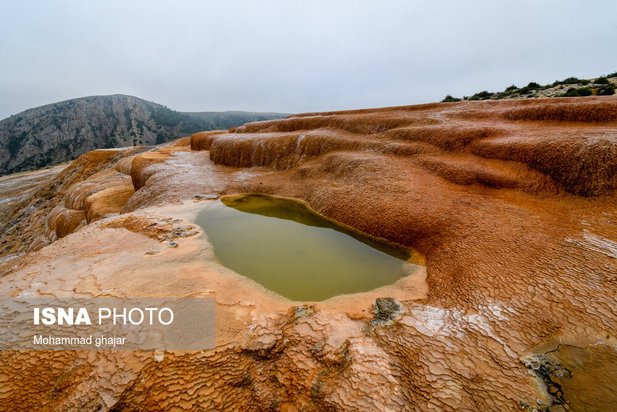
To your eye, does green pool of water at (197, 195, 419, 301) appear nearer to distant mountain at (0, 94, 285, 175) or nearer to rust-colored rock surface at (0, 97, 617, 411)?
rust-colored rock surface at (0, 97, 617, 411)

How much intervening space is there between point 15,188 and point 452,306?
49.8 m

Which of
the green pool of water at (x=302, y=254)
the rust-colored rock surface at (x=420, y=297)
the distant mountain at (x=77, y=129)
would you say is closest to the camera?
the rust-colored rock surface at (x=420, y=297)

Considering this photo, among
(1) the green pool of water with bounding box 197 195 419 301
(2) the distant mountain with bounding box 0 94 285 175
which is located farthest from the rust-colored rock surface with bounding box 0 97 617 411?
(2) the distant mountain with bounding box 0 94 285 175

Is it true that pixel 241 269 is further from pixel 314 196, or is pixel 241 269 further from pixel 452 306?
pixel 314 196

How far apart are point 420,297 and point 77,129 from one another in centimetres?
10226

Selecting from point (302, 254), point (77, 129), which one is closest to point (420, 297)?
point (302, 254)

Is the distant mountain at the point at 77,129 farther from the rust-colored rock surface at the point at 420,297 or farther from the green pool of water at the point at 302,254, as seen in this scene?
the rust-colored rock surface at the point at 420,297

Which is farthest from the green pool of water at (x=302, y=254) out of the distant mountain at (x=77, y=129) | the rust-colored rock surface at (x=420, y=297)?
the distant mountain at (x=77, y=129)

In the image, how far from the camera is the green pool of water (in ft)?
15.1

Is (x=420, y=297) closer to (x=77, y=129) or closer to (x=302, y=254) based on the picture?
(x=302, y=254)

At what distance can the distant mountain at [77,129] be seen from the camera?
66375 mm

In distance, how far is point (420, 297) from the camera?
13.4ft

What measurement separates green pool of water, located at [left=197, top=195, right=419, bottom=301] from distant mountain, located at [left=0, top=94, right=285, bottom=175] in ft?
289

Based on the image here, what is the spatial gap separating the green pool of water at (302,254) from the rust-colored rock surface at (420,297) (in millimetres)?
341
